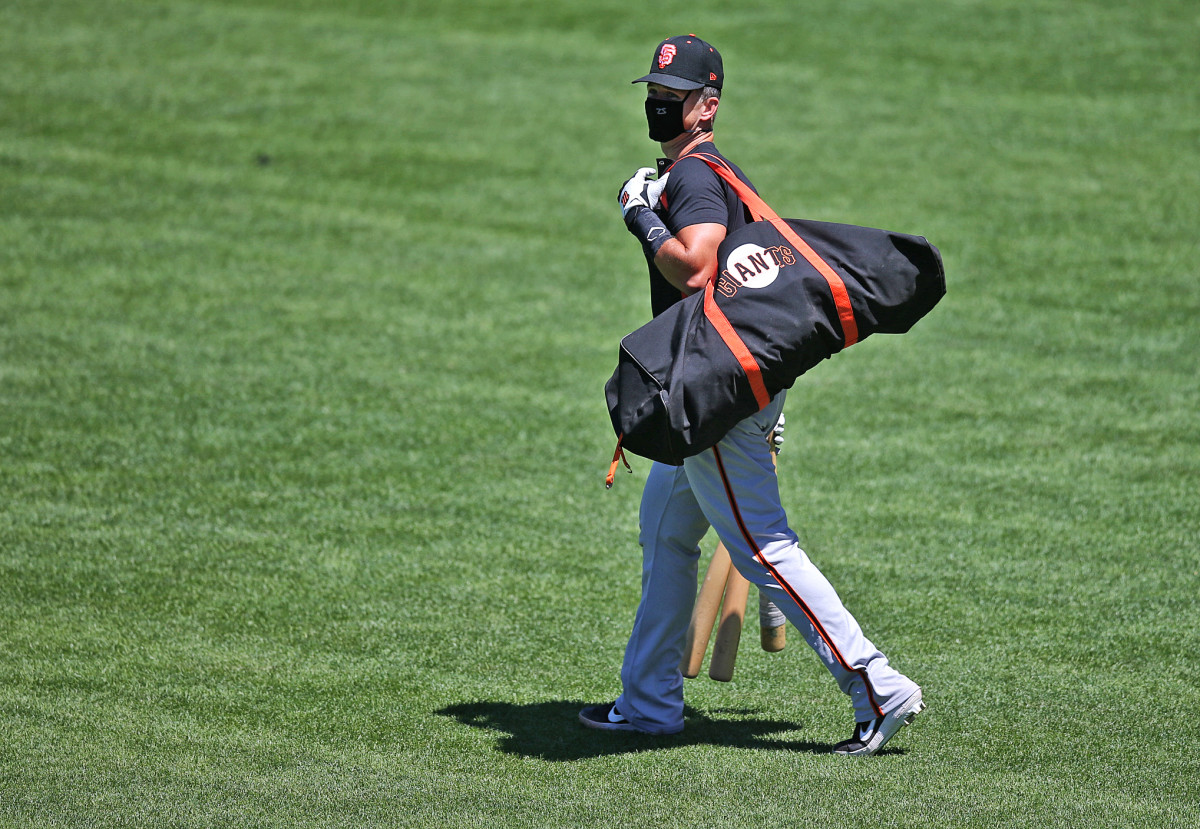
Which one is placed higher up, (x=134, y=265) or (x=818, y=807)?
(x=134, y=265)

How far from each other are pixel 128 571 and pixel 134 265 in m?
5.18

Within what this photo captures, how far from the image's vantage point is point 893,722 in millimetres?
4074

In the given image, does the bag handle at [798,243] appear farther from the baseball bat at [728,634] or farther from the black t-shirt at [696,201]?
the baseball bat at [728,634]

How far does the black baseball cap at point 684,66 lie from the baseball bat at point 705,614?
1.70m

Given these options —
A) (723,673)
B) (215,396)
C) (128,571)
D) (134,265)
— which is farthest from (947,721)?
(134,265)

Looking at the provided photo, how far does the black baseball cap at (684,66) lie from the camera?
4246 millimetres

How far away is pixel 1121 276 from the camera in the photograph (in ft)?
33.9

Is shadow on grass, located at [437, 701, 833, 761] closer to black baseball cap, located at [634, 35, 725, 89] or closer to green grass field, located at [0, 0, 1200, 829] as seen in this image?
green grass field, located at [0, 0, 1200, 829]

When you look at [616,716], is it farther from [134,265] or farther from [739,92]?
[739,92]

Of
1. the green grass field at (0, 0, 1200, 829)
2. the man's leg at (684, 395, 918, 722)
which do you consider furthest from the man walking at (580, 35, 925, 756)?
the green grass field at (0, 0, 1200, 829)

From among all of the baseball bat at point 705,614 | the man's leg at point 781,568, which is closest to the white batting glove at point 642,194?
the man's leg at point 781,568

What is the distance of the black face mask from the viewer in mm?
4289

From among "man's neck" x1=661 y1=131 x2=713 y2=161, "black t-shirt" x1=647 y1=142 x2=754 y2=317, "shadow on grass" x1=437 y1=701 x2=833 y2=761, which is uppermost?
"man's neck" x1=661 y1=131 x2=713 y2=161

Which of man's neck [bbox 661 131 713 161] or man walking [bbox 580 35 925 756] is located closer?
man walking [bbox 580 35 925 756]
